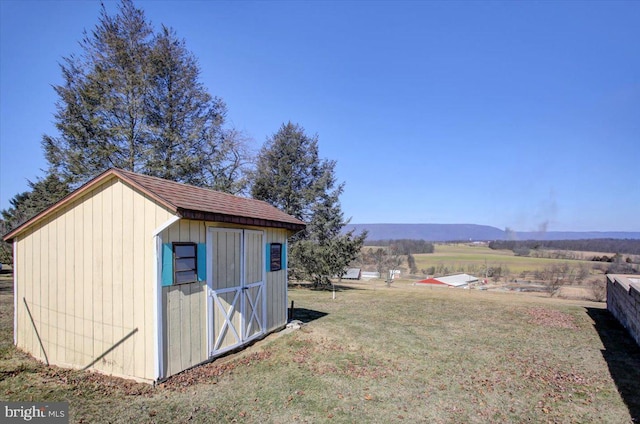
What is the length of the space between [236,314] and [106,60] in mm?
14864

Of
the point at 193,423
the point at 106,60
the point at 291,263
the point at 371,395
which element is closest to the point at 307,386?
the point at 371,395

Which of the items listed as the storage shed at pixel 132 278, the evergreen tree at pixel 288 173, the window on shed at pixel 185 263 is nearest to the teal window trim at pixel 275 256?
the storage shed at pixel 132 278

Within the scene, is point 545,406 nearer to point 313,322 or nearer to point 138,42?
point 313,322

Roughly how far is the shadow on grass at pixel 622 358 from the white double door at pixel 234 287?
6851 mm

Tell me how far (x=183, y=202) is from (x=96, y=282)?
2184 mm

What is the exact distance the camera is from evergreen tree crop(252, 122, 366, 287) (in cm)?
1894

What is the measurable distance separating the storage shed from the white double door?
0.10 feet

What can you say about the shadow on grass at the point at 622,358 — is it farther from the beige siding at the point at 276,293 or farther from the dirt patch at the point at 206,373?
the beige siding at the point at 276,293

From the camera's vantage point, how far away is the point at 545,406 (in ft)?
16.7

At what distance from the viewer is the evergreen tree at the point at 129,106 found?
15.1 meters

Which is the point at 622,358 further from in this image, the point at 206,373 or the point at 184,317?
the point at 184,317

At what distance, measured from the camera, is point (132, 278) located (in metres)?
5.67

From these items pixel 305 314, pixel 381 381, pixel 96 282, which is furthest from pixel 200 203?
pixel 305 314

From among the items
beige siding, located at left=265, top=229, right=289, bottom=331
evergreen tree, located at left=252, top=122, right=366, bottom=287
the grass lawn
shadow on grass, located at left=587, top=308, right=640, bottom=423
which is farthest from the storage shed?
evergreen tree, located at left=252, top=122, right=366, bottom=287
